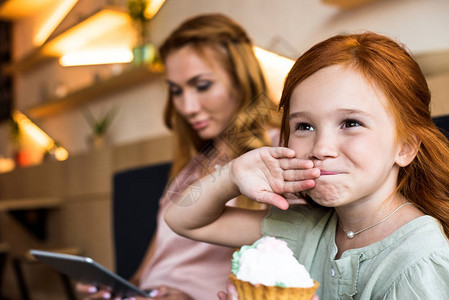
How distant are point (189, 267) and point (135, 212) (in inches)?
28.6

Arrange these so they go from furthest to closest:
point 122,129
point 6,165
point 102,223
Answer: point 6,165
point 122,129
point 102,223

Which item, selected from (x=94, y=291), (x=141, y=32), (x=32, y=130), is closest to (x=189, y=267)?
(x=94, y=291)

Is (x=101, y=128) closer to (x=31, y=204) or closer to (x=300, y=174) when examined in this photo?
(x=31, y=204)

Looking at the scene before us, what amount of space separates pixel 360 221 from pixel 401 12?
1140mm

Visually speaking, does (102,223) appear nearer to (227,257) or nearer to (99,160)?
(99,160)

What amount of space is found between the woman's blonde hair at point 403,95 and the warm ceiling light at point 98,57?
2.69 meters

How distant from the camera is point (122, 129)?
366cm

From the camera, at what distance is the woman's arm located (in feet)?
2.78

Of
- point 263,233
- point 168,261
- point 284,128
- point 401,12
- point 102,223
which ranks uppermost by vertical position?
point 401,12

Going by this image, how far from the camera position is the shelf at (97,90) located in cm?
321

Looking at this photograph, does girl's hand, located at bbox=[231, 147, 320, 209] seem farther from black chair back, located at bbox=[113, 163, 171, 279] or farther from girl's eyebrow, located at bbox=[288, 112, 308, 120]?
black chair back, located at bbox=[113, 163, 171, 279]

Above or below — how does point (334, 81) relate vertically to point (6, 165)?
above

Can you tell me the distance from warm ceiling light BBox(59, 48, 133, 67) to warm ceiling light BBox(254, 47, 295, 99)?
7.70 feet

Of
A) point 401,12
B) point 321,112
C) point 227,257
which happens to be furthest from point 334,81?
point 401,12
